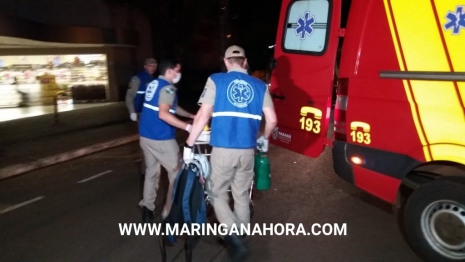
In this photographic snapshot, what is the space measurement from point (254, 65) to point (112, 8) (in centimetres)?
1291

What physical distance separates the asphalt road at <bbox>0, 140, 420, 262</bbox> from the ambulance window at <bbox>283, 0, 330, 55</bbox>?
6.25ft

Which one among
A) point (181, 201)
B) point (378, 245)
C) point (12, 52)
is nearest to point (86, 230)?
point (181, 201)

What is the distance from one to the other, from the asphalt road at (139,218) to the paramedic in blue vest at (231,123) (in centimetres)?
63

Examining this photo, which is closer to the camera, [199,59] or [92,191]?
[92,191]

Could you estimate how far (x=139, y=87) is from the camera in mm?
7008

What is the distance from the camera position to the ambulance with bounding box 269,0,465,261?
12.7ft

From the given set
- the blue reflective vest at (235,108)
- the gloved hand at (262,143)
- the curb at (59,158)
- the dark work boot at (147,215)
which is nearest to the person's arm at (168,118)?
the blue reflective vest at (235,108)

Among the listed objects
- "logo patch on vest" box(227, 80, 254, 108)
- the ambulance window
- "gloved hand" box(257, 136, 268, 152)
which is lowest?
"gloved hand" box(257, 136, 268, 152)

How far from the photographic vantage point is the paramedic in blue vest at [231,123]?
4.21 m

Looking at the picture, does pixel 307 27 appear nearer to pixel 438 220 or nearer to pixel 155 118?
pixel 155 118

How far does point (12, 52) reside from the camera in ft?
57.5

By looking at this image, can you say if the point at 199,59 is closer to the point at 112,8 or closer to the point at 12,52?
the point at 112,8

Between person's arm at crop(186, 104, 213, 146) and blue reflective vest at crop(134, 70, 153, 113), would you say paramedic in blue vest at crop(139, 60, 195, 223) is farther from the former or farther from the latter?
blue reflective vest at crop(134, 70, 153, 113)

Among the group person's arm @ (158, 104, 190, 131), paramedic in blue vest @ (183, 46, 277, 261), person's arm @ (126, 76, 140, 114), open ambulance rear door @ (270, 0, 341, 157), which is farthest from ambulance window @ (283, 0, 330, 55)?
person's arm @ (126, 76, 140, 114)
